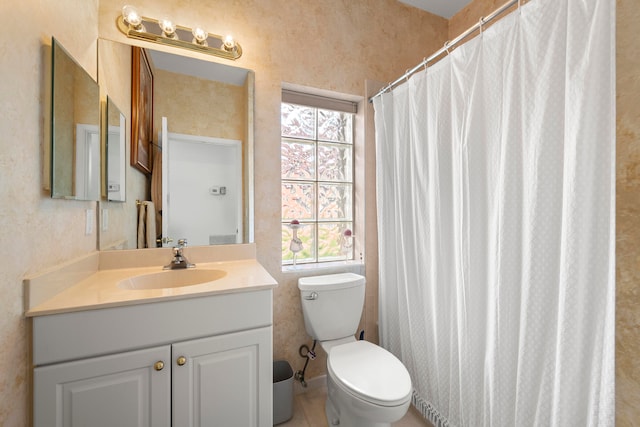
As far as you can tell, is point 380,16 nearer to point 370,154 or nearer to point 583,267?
point 370,154

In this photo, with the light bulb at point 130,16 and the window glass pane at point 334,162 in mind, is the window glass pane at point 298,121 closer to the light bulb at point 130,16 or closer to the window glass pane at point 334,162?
the window glass pane at point 334,162

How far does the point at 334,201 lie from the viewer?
2.05m

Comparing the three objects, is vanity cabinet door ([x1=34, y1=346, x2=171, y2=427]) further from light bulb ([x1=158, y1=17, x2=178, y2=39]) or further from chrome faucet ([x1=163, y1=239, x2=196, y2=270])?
light bulb ([x1=158, y1=17, x2=178, y2=39])

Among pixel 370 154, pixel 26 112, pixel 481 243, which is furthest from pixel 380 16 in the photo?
pixel 26 112

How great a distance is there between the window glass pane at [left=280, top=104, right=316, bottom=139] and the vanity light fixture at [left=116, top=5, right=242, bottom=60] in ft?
1.48

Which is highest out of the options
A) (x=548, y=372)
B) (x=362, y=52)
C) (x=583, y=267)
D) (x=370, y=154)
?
(x=362, y=52)

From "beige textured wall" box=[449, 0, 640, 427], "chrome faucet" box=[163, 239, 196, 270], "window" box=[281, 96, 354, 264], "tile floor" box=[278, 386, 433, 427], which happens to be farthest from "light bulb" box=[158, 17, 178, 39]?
"tile floor" box=[278, 386, 433, 427]

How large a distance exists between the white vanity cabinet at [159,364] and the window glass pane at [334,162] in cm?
113

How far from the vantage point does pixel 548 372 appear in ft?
3.11

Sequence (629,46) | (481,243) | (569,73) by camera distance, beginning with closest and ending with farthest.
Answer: (629,46)
(569,73)
(481,243)

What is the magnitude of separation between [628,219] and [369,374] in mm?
1126

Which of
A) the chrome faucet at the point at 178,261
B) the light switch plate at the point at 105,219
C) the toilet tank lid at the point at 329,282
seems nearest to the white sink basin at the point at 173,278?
the chrome faucet at the point at 178,261

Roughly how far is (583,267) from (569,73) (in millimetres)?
614

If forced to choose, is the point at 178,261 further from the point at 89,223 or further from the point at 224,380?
the point at 224,380
